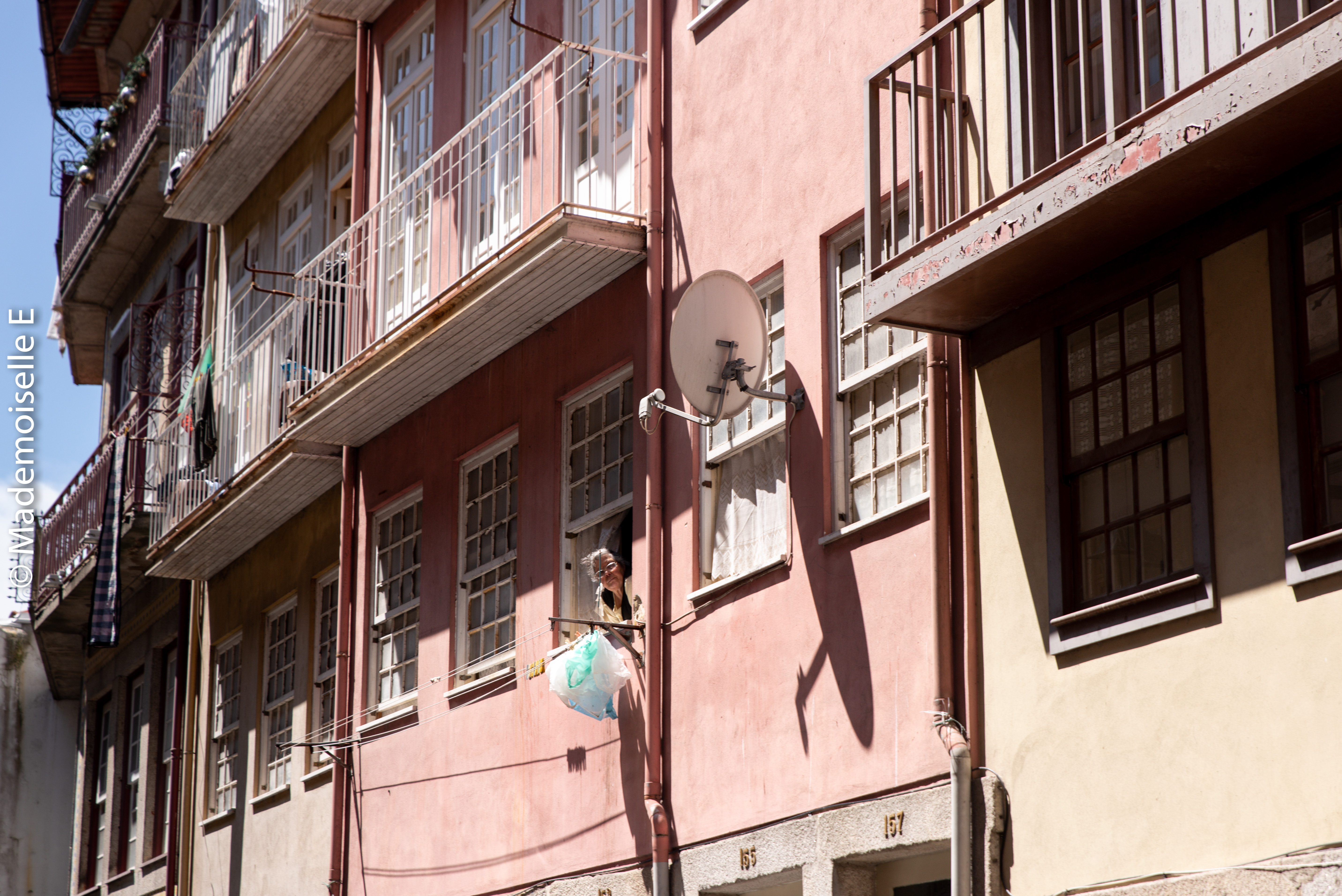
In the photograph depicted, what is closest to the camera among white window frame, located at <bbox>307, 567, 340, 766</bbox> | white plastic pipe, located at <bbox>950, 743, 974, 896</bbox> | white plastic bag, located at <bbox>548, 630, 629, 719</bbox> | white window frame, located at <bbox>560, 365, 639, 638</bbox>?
white plastic pipe, located at <bbox>950, 743, 974, 896</bbox>

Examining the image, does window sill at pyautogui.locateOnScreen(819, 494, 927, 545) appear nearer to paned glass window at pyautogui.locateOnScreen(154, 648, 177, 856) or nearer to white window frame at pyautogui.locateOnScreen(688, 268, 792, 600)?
white window frame at pyautogui.locateOnScreen(688, 268, 792, 600)

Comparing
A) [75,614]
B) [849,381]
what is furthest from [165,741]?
[849,381]

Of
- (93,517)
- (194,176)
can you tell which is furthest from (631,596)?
(93,517)

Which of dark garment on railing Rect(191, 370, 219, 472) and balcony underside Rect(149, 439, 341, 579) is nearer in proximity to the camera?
balcony underside Rect(149, 439, 341, 579)

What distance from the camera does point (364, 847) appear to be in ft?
50.4

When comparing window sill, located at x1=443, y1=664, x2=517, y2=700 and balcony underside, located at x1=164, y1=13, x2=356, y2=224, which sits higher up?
balcony underside, located at x1=164, y1=13, x2=356, y2=224

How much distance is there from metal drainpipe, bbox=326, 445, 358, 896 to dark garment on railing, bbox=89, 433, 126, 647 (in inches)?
209

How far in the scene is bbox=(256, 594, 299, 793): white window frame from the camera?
1764cm

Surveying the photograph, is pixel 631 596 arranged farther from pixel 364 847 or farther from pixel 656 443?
pixel 364 847

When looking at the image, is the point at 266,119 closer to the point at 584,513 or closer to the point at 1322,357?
the point at 584,513

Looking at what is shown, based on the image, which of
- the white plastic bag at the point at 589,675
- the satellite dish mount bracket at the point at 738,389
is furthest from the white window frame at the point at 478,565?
the satellite dish mount bracket at the point at 738,389


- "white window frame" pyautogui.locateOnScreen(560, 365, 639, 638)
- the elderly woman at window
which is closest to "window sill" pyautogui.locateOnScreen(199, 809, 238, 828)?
"white window frame" pyautogui.locateOnScreen(560, 365, 639, 638)

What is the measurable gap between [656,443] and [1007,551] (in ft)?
10.9

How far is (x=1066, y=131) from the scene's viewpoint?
9164 mm
